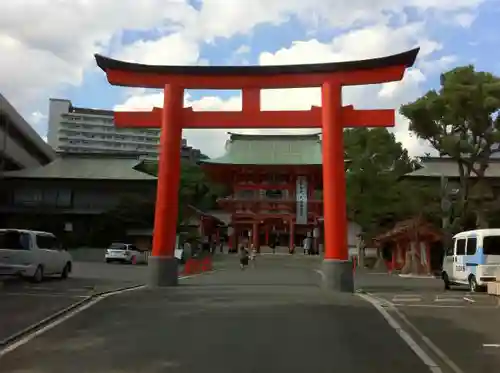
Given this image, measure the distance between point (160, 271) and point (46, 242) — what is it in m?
4.51

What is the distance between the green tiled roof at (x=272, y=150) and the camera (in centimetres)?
5059

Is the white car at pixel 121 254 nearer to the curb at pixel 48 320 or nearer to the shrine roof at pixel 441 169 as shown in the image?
the shrine roof at pixel 441 169

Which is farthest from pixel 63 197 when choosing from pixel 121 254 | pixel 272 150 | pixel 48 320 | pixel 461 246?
pixel 48 320

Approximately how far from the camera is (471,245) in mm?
20406

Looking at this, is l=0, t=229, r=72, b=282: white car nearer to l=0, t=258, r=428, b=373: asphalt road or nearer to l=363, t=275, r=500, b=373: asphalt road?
l=0, t=258, r=428, b=373: asphalt road

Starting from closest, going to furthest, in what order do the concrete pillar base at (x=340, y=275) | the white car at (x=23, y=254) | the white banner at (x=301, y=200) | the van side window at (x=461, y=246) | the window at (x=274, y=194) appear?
the concrete pillar base at (x=340, y=275) < the white car at (x=23, y=254) < the van side window at (x=461, y=246) < the white banner at (x=301, y=200) < the window at (x=274, y=194)

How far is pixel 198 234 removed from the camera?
169 ft

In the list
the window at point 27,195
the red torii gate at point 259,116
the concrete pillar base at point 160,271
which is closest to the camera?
the red torii gate at point 259,116

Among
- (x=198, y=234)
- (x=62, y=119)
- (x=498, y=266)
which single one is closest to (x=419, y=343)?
(x=498, y=266)

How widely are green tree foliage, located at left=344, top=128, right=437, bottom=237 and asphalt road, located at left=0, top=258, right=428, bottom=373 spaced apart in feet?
85.5

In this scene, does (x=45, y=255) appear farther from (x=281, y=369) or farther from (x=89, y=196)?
(x=89, y=196)

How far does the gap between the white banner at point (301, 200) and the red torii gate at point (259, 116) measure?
29472 millimetres

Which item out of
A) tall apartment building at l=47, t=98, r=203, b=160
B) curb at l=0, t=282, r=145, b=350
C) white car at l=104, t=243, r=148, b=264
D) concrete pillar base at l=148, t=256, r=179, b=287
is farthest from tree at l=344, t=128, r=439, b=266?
tall apartment building at l=47, t=98, r=203, b=160

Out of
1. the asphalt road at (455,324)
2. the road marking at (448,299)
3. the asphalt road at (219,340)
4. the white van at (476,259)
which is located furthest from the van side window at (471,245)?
the asphalt road at (219,340)
